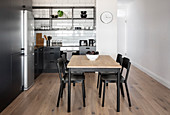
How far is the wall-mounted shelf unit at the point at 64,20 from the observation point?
254 inches

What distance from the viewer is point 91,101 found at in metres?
3.50

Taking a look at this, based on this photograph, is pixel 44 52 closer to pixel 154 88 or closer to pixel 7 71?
pixel 7 71

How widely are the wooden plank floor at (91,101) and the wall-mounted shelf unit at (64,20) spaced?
252cm

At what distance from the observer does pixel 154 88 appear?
14.6 feet

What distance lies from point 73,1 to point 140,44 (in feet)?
10.0

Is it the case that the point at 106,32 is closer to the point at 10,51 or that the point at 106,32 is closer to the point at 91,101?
the point at 91,101

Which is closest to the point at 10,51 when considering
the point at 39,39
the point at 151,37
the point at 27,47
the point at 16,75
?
the point at 16,75

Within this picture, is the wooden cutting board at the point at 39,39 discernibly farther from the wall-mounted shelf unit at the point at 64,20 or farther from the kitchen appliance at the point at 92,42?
the kitchen appliance at the point at 92,42

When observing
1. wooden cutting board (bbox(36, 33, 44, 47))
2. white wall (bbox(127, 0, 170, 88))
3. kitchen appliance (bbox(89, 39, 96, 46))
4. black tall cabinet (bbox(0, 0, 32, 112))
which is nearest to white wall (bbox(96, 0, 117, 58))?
kitchen appliance (bbox(89, 39, 96, 46))

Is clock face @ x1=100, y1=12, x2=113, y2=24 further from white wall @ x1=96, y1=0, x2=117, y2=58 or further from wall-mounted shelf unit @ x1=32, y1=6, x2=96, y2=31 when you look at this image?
wall-mounted shelf unit @ x1=32, y1=6, x2=96, y2=31

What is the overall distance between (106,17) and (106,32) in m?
0.50

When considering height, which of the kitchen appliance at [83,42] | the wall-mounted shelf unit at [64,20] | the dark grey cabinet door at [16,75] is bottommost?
the dark grey cabinet door at [16,75]

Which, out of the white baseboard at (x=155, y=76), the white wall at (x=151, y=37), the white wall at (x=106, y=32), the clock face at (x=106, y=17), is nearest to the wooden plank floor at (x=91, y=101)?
the white baseboard at (x=155, y=76)

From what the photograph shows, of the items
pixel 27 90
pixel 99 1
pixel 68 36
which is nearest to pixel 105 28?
pixel 99 1
